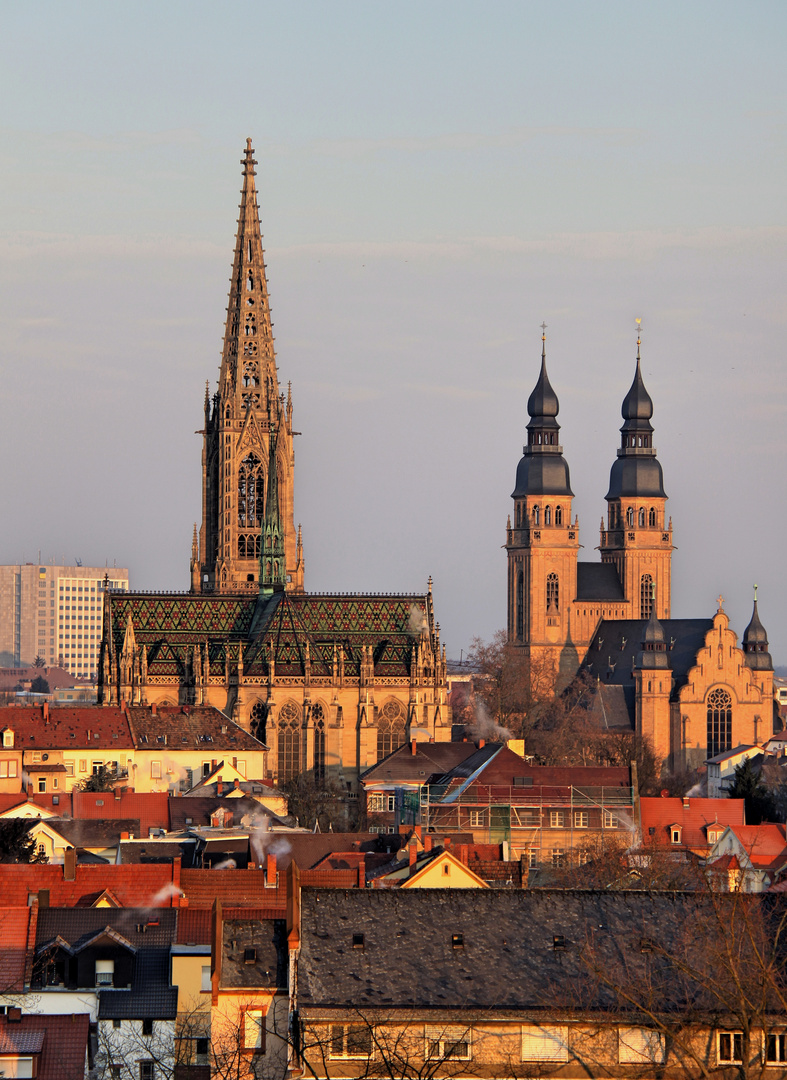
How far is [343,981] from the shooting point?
4531 centimetres

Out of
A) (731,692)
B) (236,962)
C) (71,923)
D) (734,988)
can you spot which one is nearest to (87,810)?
(71,923)

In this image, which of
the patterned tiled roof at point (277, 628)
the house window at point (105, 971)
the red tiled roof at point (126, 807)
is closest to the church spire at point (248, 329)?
the patterned tiled roof at point (277, 628)

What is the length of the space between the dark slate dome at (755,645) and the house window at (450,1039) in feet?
505

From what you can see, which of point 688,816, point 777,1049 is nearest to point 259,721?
point 688,816

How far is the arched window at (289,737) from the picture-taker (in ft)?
512

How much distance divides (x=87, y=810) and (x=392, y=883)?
35.2 m

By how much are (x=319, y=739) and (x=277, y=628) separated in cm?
817

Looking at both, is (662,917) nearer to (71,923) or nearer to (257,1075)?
(257,1075)

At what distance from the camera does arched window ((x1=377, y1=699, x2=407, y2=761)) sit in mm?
157000

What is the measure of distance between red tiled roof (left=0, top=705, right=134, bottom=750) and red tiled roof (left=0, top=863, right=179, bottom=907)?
Answer: 64.1m

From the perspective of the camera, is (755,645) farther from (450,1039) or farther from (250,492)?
(450,1039)

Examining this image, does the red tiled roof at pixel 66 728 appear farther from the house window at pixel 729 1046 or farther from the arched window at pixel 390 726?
the house window at pixel 729 1046

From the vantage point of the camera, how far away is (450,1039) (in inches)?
1741

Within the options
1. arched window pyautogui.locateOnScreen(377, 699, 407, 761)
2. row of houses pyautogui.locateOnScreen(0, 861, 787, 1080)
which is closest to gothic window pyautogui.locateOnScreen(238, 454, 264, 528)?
arched window pyautogui.locateOnScreen(377, 699, 407, 761)
